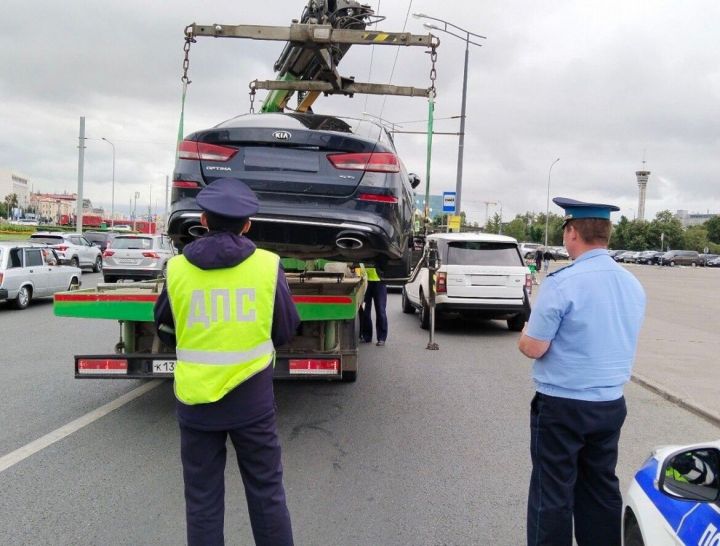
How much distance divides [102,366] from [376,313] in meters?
5.34

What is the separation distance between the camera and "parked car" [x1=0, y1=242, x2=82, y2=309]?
524 inches

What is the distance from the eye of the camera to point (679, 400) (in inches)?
255

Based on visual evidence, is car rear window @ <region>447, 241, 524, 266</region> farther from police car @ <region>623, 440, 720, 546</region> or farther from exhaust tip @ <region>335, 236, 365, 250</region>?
police car @ <region>623, 440, 720, 546</region>

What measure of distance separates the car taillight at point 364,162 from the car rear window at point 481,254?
651 centimetres

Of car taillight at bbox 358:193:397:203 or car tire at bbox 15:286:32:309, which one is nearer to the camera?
car taillight at bbox 358:193:397:203

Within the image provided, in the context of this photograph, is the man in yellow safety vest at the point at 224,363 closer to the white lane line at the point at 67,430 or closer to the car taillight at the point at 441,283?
the white lane line at the point at 67,430

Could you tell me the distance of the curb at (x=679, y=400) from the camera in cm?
584

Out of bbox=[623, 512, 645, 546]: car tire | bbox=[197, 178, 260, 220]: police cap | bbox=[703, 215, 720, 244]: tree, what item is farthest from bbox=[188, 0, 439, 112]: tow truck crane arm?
bbox=[703, 215, 720, 244]: tree

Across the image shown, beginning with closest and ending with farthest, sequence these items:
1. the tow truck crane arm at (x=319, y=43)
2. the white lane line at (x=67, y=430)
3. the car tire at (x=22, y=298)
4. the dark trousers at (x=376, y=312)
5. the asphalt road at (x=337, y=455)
→ the asphalt road at (x=337, y=455), the white lane line at (x=67, y=430), the tow truck crane arm at (x=319, y=43), the dark trousers at (x=376, y=312), the car tire at (x=22, y=298)

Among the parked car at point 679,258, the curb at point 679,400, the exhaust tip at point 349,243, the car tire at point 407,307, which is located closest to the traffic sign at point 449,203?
the car tire at point 407,307

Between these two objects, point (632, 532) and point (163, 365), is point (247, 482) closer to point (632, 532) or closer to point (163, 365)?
point (632, 532)

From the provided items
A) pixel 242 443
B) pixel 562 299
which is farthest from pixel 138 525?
pixel 562 299

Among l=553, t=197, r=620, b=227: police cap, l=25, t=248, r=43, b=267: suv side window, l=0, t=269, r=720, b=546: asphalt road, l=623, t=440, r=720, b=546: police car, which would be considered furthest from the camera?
l=25, t=248, r=43, b=267: suv side window

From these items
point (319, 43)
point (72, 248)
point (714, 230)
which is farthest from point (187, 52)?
point (714, 230)
